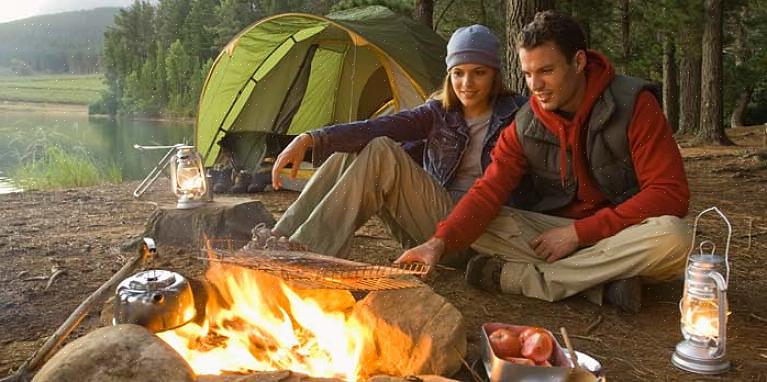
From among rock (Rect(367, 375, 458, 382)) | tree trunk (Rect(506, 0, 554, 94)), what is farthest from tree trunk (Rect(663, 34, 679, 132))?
rock (Rect(367, 375, 458, 382))

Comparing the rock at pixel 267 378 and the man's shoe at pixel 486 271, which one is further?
the man's shoe at pixel 486 271

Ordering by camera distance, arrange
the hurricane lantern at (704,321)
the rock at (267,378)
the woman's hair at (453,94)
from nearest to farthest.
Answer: the rock at (267,378) → the hurricane lantern at (704,321) → the woman's hair at (453,94)

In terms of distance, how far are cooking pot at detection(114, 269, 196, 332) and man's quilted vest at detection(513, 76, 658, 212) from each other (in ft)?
5.11

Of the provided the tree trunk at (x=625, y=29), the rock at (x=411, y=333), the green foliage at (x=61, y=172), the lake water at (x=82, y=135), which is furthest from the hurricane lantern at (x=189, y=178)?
Result: the tree trunk at (x=625, y=29)

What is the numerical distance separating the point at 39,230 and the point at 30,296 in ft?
6.33

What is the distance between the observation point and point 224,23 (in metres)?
19.7

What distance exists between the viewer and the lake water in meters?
11.1

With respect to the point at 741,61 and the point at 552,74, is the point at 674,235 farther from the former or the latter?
the point at 741,61

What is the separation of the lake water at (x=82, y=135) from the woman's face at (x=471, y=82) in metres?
A: 5.35

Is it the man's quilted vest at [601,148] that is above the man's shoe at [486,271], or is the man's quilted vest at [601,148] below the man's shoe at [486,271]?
above

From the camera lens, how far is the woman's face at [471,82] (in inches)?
114

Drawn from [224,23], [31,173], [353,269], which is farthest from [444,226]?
[224,23]

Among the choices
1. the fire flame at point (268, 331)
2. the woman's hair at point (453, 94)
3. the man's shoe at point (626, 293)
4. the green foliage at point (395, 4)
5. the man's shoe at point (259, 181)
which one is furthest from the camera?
the green foliage at point (395, 4)

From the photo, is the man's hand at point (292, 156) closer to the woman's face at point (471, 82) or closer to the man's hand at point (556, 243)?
the woman's face at point (471, 82)
